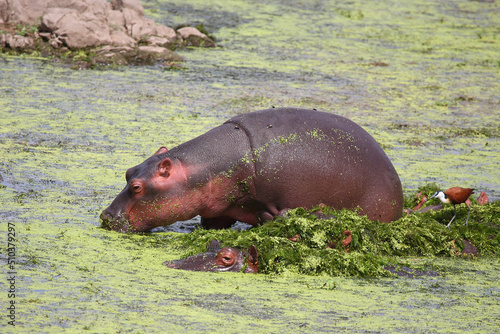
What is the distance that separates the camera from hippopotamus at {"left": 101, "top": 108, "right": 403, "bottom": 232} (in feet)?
16.6

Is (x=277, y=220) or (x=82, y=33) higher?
(x=277, y=220)

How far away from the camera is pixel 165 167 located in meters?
5.03

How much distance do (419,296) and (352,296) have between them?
16.2 inches

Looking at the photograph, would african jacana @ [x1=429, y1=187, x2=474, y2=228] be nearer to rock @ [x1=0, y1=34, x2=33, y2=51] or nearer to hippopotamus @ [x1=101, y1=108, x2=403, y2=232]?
A: hippopotamus @ [x1=101, y1=108, x2=403, y2=232]

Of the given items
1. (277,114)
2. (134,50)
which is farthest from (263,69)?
(277,114)

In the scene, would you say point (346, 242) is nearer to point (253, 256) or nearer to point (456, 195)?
point (253, 256)

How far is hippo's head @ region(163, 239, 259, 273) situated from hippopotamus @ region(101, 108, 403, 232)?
2.28 feet

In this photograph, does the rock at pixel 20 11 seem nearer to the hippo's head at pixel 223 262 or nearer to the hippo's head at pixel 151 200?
the hippo's head at pixel 151 200

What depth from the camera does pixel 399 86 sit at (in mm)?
10305

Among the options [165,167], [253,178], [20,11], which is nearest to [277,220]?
[253,178]

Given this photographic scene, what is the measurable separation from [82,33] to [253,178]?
648 cm

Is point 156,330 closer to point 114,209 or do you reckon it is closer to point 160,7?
point 114,209

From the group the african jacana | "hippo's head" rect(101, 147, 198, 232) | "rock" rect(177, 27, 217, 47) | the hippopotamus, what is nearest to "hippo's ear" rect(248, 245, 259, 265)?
the hippopotamus

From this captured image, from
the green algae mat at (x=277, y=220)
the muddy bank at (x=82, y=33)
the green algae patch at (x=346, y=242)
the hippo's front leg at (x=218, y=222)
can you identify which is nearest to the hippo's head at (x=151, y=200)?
the green algae mat at (x=277, y=220)
